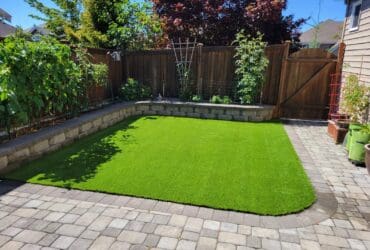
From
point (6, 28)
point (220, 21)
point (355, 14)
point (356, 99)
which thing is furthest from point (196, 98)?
point (6, 28)

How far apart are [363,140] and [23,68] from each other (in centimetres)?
→ 507

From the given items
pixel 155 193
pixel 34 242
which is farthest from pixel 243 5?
pixel 34 242

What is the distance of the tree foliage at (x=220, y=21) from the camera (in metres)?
9.34

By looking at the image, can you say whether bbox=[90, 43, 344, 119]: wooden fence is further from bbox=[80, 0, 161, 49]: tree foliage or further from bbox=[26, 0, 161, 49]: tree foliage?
bbox=[80, 0, 161, 49]: tree foliage

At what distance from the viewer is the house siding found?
513 cm

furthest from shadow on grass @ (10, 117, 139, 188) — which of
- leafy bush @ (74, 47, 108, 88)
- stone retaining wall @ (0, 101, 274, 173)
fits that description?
leafy bush @ (74, 47, 108, 88)

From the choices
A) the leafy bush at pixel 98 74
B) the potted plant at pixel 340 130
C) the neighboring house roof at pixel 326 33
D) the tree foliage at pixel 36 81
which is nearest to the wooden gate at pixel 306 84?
the potted plant at pixel 340 130

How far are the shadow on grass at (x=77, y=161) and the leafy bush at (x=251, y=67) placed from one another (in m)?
3.16

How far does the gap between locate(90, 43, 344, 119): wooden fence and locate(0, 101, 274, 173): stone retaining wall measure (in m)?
0.69

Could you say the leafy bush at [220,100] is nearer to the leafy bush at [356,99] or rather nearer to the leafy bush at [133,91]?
the leafy bush at [133,91]

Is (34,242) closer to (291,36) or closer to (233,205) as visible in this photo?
(233,205)

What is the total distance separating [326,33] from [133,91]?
18.1 meters

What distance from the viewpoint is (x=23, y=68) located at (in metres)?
3.99

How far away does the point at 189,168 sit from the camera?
3.80 metres
